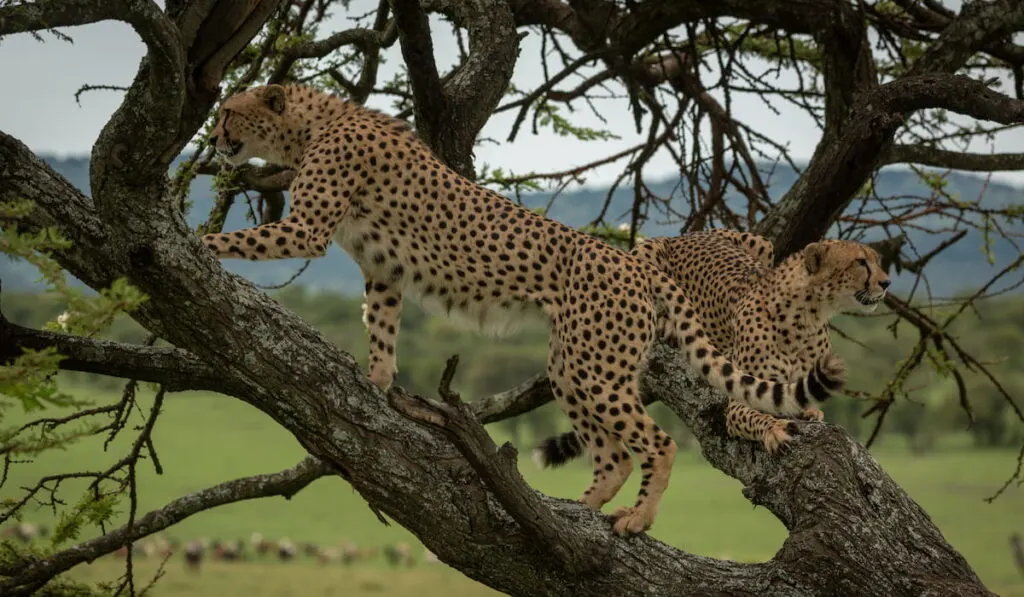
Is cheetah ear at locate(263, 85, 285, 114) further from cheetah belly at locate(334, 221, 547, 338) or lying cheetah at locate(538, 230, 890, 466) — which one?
lying cheetah at locate(538, 230, 890, 466)

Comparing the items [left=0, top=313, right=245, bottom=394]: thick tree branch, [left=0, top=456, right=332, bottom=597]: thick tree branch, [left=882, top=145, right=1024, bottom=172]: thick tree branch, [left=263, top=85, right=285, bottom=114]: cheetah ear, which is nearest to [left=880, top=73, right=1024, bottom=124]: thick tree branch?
[left=882, top=145, right=1024, bottom=172]: thick tree branch

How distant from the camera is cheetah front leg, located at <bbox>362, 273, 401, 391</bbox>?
12.0ft

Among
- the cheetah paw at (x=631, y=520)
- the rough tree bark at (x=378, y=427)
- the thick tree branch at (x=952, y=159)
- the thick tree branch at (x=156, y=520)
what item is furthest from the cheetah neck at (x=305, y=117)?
the thick tree branch at (x=952, y=159)

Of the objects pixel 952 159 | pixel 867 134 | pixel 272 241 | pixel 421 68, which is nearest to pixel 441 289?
pixel 272 241

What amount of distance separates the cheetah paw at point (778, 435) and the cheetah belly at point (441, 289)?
34.2 inches

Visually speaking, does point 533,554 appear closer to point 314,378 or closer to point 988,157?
point 314,378

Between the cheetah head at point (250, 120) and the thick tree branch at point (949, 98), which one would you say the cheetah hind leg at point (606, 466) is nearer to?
the cheetah head at point (250, 120)

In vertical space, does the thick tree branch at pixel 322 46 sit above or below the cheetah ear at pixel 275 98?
above

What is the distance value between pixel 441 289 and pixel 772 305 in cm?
130

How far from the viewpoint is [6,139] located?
2.79 metres

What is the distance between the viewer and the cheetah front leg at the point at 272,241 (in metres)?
3.08

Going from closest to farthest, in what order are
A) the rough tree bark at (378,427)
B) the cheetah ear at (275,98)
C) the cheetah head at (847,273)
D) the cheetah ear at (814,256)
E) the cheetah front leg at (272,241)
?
the rough tree bark at (378,427), the cheetah front leg at (272,241), the cheetah ear at (275,98), the cheetah head at (847,273), the cheetah ear at (814,256)

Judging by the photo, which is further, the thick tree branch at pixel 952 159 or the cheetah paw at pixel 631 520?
the thick tree branch at pixel 952 159

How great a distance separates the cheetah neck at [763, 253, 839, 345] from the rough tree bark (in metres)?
0.41
